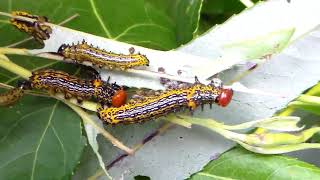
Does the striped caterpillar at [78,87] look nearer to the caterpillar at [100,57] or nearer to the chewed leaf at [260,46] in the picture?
the caterpillar at [100,57]

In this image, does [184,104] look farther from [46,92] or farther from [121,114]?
[46,92]

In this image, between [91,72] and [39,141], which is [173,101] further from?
[39,141]

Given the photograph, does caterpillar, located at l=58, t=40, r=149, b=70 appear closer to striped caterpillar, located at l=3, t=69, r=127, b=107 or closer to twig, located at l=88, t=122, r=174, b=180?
striped caterpillar, located at l=3, t=69, r=127, b=107

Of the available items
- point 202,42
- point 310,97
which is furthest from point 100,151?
point 310,97

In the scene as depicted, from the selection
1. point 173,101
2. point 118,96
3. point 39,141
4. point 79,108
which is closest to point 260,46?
point 173,101

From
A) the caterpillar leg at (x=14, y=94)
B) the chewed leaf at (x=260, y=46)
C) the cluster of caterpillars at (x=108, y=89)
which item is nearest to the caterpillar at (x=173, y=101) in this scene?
the cluster of caterpillars at (x=108, y=89)

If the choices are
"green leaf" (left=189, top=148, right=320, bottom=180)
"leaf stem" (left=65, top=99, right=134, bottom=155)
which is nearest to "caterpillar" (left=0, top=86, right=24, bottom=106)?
"leaf stem" (left=65, top=99, right=134, bottom=155)
